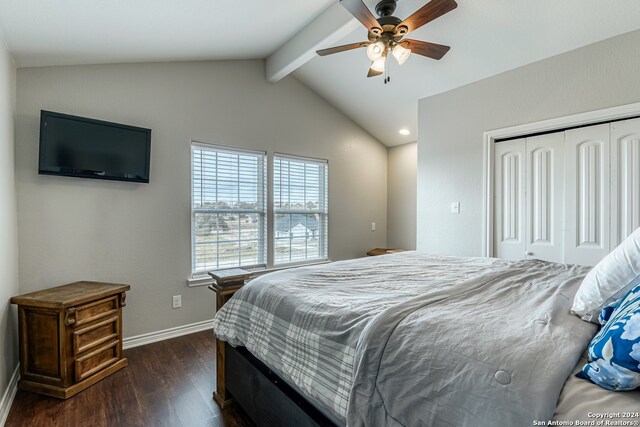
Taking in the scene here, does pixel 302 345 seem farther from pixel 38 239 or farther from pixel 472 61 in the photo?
pixel 472 61

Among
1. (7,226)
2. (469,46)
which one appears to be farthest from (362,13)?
(7,226)

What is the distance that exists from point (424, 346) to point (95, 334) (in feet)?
7.80

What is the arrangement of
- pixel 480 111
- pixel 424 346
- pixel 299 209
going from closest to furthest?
pixel 424 346 → pixel 480 111 → pixel 299 209

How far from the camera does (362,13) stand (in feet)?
6.46

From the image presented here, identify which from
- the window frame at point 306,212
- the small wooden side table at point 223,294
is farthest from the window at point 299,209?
the small wooden side table at point 223,294

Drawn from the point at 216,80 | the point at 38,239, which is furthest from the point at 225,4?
the point at 38,239

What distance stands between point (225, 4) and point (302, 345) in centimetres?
233

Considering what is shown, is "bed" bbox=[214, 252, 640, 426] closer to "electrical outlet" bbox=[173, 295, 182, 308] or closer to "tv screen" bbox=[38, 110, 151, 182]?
"electrical outlet" bbox=[173, 295, 182, 308]

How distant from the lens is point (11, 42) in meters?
1.98

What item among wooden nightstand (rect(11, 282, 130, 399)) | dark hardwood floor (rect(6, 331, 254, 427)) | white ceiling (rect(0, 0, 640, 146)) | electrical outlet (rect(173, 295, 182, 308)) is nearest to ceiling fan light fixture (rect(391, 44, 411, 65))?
white ceiling (rect(0, 0, 640, 146))

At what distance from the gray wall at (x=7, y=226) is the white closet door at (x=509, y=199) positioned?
3982mm

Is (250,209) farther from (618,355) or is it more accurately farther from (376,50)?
(618,355)

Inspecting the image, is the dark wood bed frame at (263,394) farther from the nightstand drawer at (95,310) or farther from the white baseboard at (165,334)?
the white baseboard at (165,334)

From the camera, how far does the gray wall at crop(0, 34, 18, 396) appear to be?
190 centimetres
